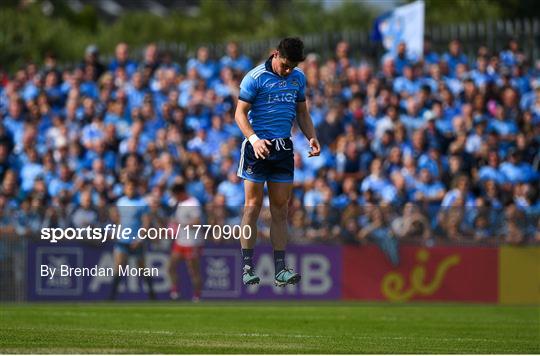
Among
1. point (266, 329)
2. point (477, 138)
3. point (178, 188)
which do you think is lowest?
point (266, 329)

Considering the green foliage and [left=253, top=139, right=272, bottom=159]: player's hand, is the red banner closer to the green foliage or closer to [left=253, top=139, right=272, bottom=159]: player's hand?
[left=253, top=139, right=272, bottom=159]: player's hand

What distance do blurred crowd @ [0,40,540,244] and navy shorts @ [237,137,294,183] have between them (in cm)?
762

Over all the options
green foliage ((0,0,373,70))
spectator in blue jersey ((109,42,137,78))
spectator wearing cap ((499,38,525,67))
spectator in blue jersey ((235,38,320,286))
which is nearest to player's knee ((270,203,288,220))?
spectator in blue jersey ((235,38,320,286))

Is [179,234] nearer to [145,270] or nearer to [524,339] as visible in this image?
[145,270]

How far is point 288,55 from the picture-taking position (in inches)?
557

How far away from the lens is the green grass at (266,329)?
1324cm

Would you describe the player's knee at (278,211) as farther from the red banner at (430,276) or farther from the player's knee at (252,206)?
the red banner at (430,276)

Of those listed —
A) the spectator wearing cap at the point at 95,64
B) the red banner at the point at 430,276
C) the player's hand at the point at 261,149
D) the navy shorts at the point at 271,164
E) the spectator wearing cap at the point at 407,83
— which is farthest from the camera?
the spectator wearing cap at the point at 95,64

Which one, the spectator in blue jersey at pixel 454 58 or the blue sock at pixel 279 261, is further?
the spectator in blue jersey at pixel 454 58

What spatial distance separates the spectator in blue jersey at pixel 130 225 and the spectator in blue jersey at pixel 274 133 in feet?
24.1

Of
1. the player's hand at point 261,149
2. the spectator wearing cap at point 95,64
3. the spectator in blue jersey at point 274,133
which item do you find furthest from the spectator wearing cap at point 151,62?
the player's hand at point 261,149

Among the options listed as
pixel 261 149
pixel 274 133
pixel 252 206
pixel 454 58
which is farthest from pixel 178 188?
pixel 261 149

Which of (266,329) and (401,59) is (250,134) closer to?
(266,329)

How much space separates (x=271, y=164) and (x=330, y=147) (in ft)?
32.8
